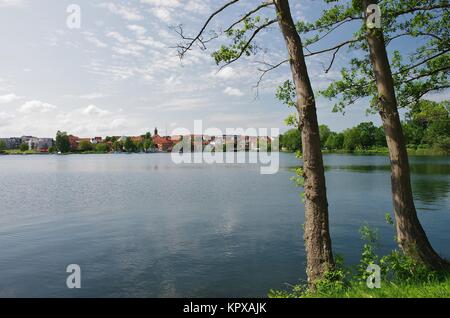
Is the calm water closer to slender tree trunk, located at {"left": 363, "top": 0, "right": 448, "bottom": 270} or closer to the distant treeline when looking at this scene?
slender tree trunk, located at {"left": 363, "top": 0, "right": 448, "bottom": 270}

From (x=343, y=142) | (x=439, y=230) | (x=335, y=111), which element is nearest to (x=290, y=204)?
(x=439, y=230)

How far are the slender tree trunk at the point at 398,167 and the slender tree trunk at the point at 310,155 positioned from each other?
2.68 metres

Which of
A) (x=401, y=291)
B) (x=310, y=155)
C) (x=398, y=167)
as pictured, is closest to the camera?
(x=401, y=291)

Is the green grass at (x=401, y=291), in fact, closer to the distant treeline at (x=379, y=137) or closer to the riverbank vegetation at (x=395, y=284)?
the riverbank vegetation at (x=395, y=284)

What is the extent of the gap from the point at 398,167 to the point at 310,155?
3142 mm

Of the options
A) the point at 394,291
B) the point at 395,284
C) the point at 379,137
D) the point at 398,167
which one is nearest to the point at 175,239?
the point at 398,167

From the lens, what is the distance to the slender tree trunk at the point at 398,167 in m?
10.1

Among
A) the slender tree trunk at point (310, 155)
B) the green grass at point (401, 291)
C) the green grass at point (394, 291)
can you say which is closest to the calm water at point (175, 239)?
the slender tree trunk at point (310, 155)

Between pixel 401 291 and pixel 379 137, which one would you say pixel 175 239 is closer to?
pixel 401 291

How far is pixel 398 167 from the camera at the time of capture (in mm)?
10242

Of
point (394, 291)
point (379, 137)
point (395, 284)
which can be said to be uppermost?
point (379, 137)

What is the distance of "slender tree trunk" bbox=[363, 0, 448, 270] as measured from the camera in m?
10.1
